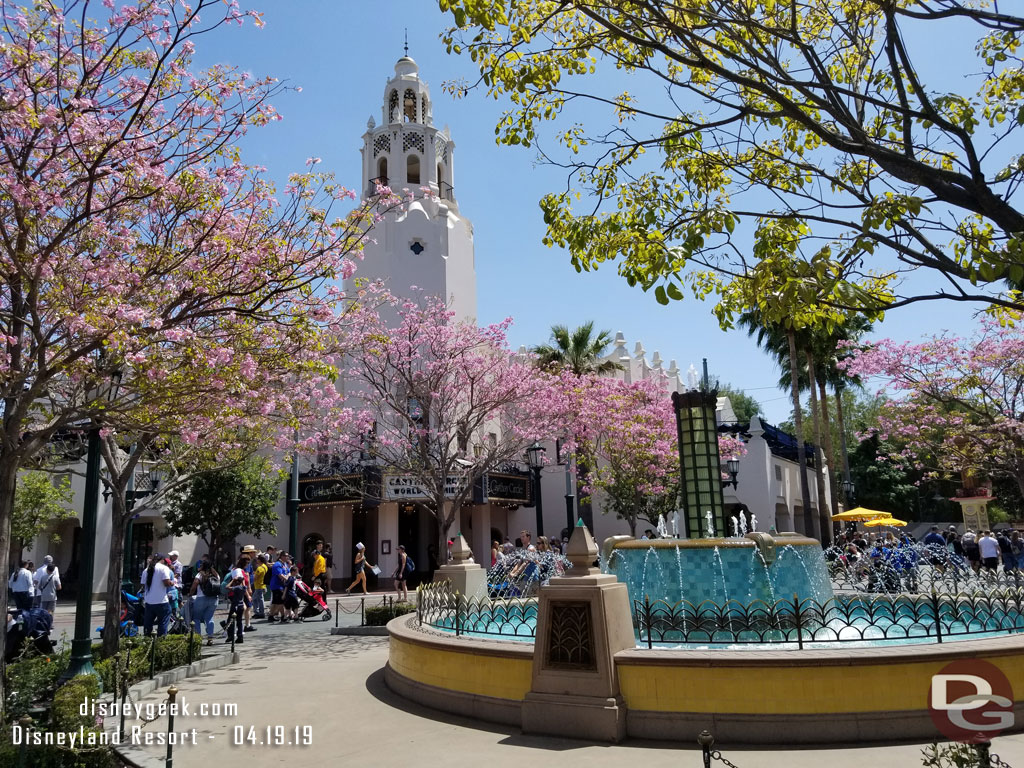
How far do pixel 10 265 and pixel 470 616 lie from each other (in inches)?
281

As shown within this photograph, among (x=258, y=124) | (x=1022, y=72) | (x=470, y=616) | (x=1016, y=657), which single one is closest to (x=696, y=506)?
(x=470, y=616)

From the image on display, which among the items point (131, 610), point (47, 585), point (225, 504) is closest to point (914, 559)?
point (131, 610)

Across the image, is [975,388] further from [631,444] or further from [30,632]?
[30,632]

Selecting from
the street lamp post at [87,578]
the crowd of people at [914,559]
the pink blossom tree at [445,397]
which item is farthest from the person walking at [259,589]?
the crowd of people at [914,559]

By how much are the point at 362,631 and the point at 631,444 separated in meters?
15.1

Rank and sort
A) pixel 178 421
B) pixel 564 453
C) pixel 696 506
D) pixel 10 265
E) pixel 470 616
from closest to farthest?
pixel 10 265 → pixel 470 616 → pixel 178 421 → pixel 696 506 → pixel 564 453

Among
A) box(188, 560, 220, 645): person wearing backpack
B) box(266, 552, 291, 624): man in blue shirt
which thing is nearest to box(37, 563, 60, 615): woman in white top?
box(266, 552, 291, 624): man in blue shirt

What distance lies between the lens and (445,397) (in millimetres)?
22016

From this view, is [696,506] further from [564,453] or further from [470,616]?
[564,453]

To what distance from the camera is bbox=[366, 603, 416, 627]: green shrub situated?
17.7 meters

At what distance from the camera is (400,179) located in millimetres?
34812

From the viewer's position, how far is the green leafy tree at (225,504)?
92.8 feet

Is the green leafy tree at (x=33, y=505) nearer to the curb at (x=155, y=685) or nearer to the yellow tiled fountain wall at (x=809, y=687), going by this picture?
the curb at (x=155, y=685)

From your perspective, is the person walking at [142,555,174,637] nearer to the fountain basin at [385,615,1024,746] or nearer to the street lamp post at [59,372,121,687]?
the street lamp post at [59,372,121,687]
